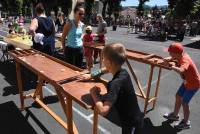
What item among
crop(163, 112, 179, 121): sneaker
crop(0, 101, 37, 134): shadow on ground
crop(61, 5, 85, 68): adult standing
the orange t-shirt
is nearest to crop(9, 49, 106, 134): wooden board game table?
crop(0, 101, 37, 134): shadow on ground

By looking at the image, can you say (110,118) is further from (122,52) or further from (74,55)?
(122,52)

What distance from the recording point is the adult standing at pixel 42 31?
591 centimetres

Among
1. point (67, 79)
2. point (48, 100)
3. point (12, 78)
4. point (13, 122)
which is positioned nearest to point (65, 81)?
point (67, 79)

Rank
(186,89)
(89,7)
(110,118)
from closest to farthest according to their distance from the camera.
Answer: (186,89) → (110,118) → (89,7)

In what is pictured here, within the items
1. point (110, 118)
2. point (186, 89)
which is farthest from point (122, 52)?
point (110, 118)

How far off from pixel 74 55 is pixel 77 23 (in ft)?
2.52

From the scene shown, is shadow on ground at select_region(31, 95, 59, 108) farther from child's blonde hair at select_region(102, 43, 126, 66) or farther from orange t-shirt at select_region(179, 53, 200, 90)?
child's blonde hair at select_region(102, 43, 126, 66)

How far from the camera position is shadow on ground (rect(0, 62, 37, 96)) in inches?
264

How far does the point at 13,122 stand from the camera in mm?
4926

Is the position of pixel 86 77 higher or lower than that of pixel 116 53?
lower

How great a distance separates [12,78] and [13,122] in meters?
3.11

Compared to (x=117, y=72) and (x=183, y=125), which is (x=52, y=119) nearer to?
(x=183, y=125)

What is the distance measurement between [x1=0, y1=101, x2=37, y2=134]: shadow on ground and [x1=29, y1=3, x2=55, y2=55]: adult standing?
5.25 ft

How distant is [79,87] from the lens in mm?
3211
